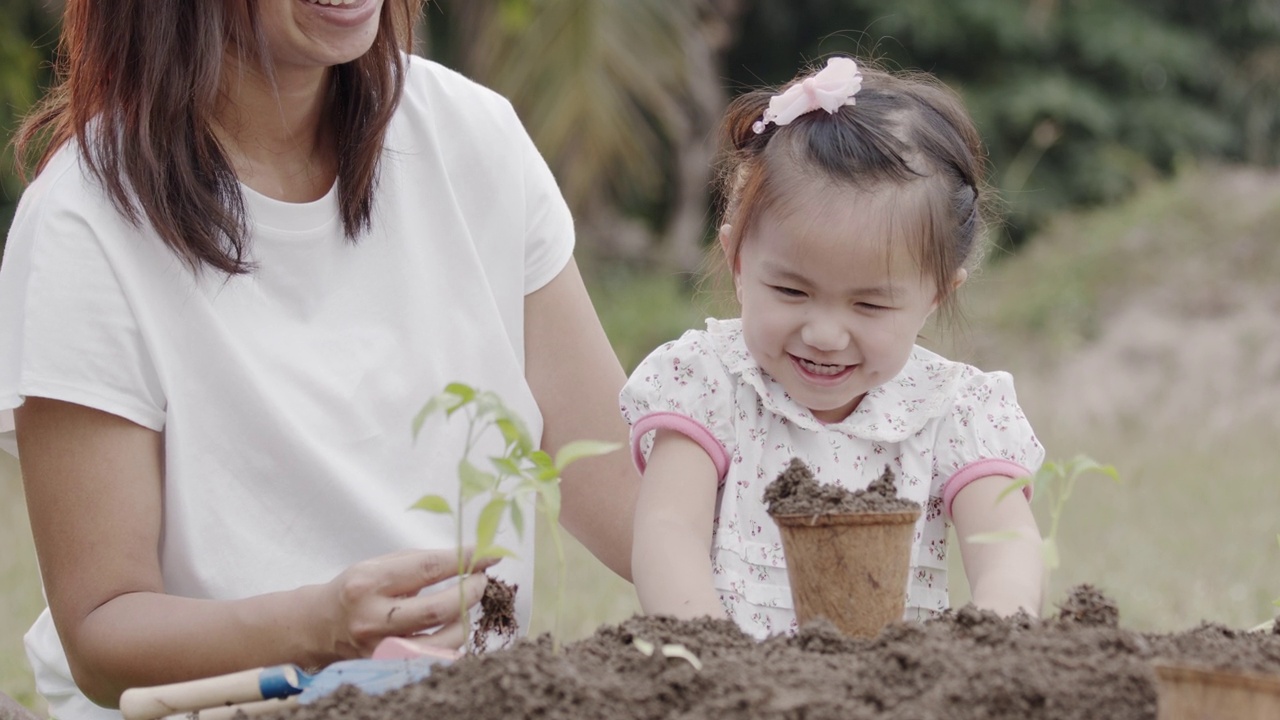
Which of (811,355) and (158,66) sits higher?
(158,66)

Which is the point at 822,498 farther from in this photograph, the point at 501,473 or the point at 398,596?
the point at 398,596

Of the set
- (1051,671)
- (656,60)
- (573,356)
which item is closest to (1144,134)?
(656,60)

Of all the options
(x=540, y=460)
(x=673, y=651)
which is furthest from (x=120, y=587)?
(x=673, y=651)

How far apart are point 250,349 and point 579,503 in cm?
62

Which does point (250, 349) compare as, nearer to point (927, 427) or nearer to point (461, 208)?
point (461, 208)

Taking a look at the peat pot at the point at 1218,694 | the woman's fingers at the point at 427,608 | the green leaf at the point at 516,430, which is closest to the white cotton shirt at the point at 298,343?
the woman's fingers at the point at 427,608

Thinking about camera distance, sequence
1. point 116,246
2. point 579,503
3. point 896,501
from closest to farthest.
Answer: point 896,501 < point 116,246 < point 579,503

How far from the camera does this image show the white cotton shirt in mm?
1882

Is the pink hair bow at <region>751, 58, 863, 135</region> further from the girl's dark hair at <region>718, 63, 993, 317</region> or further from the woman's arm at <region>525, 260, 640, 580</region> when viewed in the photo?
the woman's arm at <region>525, 260, 640, 580</region>

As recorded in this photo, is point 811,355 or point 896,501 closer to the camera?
point 896,501

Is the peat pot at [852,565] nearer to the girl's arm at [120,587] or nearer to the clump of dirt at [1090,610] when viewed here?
the clump of dirt at [1090,610]

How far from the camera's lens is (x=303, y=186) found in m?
2.17

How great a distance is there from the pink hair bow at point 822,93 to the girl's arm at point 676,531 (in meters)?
0.49

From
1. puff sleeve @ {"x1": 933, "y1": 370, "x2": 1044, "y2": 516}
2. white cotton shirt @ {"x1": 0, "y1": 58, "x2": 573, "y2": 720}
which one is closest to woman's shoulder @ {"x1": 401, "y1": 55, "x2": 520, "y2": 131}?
white cotton shirt @ {"x1": 0, "y1": 58, "x2": 573, "y2": 720}
